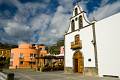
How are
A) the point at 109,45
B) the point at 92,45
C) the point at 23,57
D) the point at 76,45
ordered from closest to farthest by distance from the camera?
the point at 109,45 < the point at 92,45 < the point at 76,45 < the point at 23,57

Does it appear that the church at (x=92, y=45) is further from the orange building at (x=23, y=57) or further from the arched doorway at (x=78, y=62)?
the orange building at (x=23, y=57)

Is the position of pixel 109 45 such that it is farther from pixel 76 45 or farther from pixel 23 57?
Answer: pixel 23 57

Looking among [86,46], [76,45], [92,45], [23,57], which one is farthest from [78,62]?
[23,57]

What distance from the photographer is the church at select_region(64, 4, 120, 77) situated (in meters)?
17.8

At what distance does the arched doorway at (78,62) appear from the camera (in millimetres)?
23547

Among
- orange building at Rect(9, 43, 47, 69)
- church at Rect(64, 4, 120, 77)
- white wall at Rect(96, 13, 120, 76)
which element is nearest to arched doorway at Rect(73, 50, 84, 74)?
Result: church at Rect(64, 4, 120, 77)

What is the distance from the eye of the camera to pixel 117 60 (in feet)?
56.5

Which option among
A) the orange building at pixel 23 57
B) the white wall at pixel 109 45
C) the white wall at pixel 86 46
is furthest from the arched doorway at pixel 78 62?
the orange building at pixel 23 57

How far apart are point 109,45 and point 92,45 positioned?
293 centimetres

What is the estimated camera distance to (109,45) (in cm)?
1834

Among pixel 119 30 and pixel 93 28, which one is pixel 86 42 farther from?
pixel 119 30

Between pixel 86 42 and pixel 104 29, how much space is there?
3561mm

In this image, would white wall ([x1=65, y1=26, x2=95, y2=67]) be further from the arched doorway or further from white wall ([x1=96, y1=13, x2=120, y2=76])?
white wall ([x1=96, y1=13, x2=120, y2=76])

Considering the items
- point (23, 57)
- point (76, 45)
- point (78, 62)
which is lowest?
point (78, 62)
